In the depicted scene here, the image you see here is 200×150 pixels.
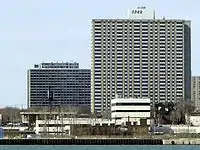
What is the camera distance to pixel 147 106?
614 ft

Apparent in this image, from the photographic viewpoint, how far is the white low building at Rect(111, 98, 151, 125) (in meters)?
184

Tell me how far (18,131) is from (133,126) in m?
29.3

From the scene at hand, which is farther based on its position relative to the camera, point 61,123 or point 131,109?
point 131,109

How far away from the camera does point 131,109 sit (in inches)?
7357

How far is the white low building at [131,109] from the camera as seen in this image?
183750 mm

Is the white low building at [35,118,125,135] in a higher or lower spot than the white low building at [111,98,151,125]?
lower

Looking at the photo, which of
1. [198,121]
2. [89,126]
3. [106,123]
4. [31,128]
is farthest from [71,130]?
[198,121]

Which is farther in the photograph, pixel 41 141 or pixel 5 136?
pixel 5 136

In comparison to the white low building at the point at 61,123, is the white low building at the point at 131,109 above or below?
above

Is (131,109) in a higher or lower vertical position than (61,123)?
higher

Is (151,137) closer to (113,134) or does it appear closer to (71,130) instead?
(113,134)

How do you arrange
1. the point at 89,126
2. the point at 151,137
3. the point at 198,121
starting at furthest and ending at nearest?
1. the point at 198,121
2. the point at 89,126
3. the point at 151,137

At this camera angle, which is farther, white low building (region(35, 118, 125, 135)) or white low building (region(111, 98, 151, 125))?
white low building (region(111, 98, 151, 125))

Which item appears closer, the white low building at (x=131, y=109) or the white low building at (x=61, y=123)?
the white low building at (x=61, y=123)
